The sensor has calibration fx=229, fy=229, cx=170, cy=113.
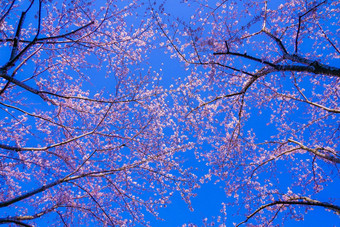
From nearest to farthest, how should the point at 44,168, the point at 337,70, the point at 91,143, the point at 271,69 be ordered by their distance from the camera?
the point at 337,70
the point at 271,69
the point at 44,168
the point at 91,143

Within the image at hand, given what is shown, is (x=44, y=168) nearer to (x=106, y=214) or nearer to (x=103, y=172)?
(x=103, y=172)

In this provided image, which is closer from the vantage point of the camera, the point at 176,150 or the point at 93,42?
the point at 93,42

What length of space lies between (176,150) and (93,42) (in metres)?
3.40

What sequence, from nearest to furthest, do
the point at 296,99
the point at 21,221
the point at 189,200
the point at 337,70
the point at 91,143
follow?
the point at 337,70, the point at 21,221, the point at 189,200, the point at 91,143, the point at 296,99

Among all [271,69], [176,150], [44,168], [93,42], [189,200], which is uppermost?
[93,42]

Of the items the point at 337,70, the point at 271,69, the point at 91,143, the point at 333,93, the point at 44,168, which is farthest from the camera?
the point at 333,93

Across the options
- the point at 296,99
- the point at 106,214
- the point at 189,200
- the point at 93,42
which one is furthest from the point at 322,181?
the point at 93,42

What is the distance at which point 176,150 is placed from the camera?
6.25 meters

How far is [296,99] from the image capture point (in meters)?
6.68

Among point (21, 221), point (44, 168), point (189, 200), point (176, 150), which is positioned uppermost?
point (176, 150)

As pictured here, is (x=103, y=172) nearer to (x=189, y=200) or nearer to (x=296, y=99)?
(x=189, y=200)

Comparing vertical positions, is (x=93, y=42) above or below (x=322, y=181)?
above

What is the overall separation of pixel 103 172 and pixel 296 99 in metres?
5.67

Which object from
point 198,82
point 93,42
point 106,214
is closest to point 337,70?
point 198,82
